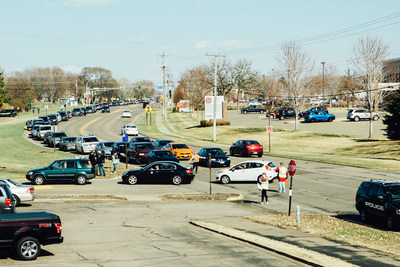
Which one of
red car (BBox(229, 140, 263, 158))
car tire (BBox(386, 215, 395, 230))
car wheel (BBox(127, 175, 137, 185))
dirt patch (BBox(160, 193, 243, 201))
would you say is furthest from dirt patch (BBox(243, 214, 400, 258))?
red car (BBox(229, 140, 263, 158))

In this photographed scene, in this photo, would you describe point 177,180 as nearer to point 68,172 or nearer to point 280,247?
point 68,172

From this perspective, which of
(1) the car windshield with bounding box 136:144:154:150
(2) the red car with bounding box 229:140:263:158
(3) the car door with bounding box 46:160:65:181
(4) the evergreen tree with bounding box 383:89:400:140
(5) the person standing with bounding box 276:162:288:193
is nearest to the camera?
(5) the person standing with bounding box 276:162:288:193

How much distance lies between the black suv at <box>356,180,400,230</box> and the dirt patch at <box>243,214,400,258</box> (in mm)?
726

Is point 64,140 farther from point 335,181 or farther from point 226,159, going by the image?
point 335,181

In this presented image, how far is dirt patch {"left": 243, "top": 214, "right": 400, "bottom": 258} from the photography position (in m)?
15.3

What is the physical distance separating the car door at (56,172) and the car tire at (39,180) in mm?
293

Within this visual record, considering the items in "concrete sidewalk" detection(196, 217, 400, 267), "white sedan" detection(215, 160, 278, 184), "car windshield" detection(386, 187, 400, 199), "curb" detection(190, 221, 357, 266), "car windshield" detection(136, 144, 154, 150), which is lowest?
"concrete sidewalk" detection(196, 217, 400, 267)

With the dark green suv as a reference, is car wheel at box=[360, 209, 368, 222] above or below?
below

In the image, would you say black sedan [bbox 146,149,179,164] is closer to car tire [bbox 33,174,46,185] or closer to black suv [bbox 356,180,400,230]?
car tire [bbox 33,174,46,185]

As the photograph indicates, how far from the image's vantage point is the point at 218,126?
2992 inches

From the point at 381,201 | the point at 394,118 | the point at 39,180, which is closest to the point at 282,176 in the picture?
the point at 381,201

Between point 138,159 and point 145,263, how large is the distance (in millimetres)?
27518

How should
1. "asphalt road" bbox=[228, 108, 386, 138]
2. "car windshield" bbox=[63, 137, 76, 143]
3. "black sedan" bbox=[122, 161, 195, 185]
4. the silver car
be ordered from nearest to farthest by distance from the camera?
the silver car, "black sedan" bbox=[122, 161, 195, 185], "car windshield" bbox=[63, 137, 76, 143], "asphalt road" bbox=[228, 108, 386, 138]

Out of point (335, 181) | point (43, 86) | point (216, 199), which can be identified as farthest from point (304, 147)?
point (43, 86)
